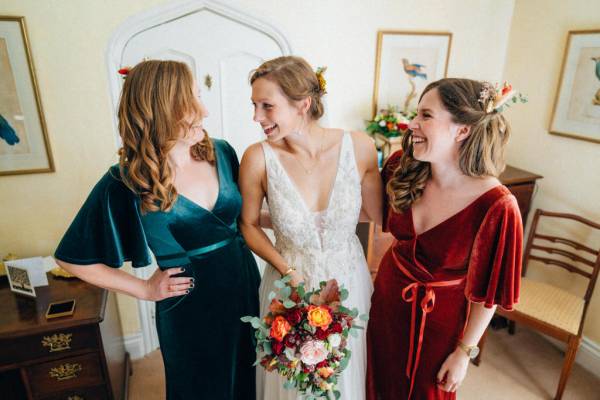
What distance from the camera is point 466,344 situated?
1600 mm

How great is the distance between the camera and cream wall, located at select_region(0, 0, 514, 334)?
7.71 ft

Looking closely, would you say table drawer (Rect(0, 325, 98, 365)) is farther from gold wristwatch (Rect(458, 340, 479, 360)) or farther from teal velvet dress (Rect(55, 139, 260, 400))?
gold wristwatch (Rect(458, 340, 479, 360))

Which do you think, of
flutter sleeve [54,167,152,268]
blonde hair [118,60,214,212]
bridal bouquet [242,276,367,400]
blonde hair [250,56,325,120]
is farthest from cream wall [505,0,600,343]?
flutter sleeve [54,167,152,268]

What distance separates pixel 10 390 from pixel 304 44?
2871 mm

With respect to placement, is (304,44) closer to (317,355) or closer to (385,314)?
(385,314)

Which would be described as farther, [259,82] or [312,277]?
[312,277]

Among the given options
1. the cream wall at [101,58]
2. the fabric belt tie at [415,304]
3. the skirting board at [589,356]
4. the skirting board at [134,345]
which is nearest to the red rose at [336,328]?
the fabric belt tie at [415,304]

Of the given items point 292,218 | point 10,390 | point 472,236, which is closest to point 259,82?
point 292,218

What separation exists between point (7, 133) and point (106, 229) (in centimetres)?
146

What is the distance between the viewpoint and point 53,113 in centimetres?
245

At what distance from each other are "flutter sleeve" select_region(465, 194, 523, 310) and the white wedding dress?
54 cm

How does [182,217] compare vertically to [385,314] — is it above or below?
above

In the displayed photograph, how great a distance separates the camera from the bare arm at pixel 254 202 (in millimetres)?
1785

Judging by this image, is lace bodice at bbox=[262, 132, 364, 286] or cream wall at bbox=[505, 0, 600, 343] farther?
cream wall at bbox=[505, 0, 600, 343]
